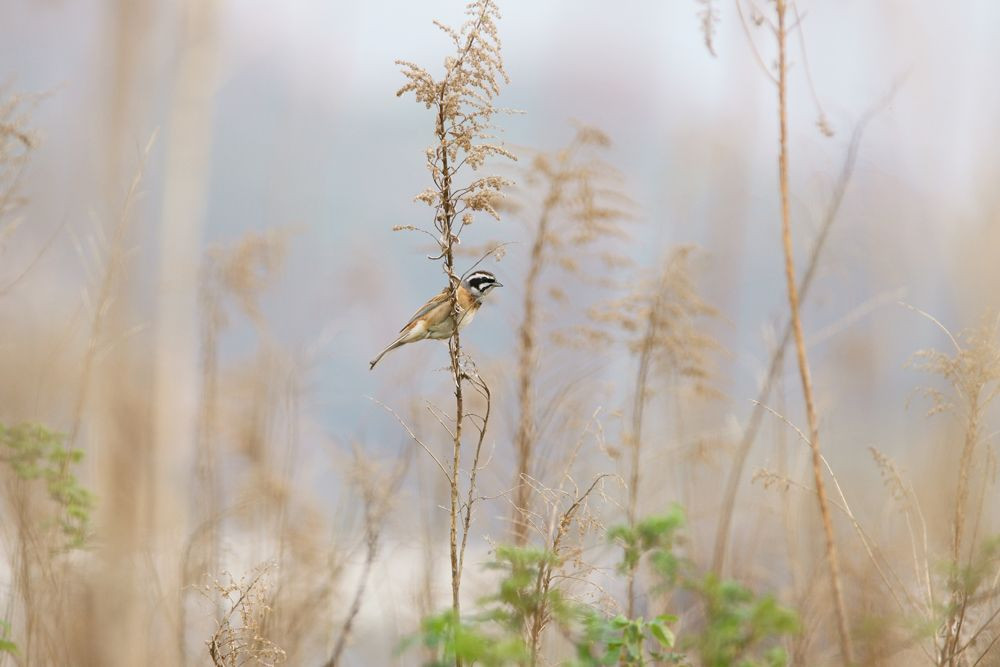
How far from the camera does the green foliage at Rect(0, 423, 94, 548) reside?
8.80 ft

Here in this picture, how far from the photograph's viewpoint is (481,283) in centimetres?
301

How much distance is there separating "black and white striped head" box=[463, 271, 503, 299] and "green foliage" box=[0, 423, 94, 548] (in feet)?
4.01

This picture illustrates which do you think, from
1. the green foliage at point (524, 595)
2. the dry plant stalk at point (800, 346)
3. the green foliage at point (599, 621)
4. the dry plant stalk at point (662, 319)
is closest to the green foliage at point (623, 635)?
the green foliage at point (599, 621)

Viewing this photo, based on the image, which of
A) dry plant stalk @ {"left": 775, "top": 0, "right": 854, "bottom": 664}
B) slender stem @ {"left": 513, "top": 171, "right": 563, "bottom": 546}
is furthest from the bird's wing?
dry plant stalk @ {"left": 775, "top": 0, "right": 854, "bottom": 664}

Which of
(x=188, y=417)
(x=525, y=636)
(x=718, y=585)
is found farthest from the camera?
(x=188, y=417)

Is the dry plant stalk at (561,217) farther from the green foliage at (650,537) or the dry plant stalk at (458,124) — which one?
the dry plant stalk at (458,124)

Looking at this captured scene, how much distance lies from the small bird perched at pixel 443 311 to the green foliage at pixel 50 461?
3.14 ft

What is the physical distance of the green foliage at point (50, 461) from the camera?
8.80 ft

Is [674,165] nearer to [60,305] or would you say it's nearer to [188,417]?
[188,417]

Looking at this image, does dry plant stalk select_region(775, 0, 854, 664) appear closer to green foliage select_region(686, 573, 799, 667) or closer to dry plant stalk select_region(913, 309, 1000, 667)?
green foliage select_region(686, 573, 799, 667)

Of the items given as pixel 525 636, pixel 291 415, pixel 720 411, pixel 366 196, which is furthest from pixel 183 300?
pixel 366 196

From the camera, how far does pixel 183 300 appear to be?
518 cm

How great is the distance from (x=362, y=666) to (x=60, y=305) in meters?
2.66

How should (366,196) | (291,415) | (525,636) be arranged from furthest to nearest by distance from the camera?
(366,196), (291,415), (525,636)
